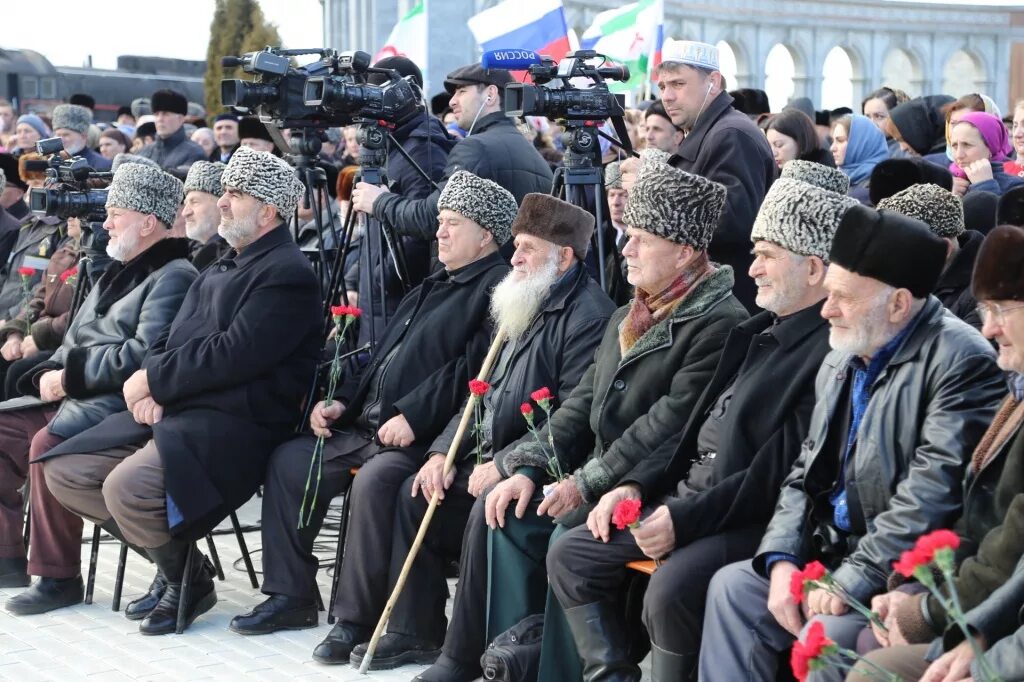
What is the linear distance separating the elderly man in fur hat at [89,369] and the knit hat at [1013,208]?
3.51m

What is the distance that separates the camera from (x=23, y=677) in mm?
5465

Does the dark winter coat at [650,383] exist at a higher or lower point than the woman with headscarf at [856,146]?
lower

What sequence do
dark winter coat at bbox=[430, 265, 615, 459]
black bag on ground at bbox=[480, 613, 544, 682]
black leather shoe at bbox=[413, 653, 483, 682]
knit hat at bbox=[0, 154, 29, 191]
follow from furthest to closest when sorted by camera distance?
knit hat at bbox=[0, 154, 29, 191] → dark winter coat at bbox=[430, 265, 615, 459] → black leather shoe at bbox=[413, 653, 483, 682] → black bag on ground at bbox=[480, 613, 544, 682]

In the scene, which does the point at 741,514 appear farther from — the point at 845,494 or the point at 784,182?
the point at 784,182

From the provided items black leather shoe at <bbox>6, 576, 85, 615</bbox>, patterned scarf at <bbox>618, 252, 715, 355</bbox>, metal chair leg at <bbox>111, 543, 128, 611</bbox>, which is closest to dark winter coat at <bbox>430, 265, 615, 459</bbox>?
patterned scarf at <bbox>618, 252, 715, 355</bbox>

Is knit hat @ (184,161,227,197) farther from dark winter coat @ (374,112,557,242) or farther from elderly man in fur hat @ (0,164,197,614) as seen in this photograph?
dark winter coat @ (374,112,557,242)

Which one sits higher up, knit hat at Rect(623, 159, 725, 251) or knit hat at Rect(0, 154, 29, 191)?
knit hat at Rect(623, 159, 725, 251)

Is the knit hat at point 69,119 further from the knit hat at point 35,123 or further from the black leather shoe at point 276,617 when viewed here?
the black leather shoe at point 276,617

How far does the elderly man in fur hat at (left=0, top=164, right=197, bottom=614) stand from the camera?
21.3ft

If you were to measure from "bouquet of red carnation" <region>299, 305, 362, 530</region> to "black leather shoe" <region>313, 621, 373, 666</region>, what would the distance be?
51cm

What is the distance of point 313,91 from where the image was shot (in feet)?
20.7

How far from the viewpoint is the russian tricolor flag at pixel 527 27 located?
10641 mm

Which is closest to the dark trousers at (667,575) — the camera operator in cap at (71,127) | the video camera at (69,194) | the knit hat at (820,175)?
the knit hat at (820,175)

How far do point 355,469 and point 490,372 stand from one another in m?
0.75
